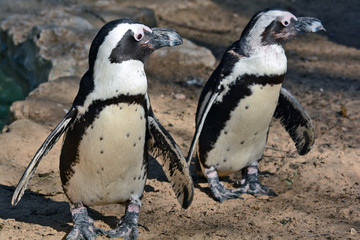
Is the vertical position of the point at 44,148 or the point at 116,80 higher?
the point at 116,80

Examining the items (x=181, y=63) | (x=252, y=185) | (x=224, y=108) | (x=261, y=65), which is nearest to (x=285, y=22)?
(x=261, y=65)

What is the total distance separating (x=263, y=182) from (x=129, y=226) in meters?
1.29

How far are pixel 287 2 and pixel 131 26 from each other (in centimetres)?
588

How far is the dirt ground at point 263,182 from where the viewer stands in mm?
3354

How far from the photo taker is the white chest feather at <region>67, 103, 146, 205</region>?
2.99 metres

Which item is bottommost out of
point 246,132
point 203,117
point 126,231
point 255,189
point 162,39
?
point 255,189

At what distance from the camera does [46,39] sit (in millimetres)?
6574

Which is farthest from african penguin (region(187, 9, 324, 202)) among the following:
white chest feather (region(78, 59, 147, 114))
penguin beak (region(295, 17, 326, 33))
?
white chest feather (region(78, 59, 147, 114))

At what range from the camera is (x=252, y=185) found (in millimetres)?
3998

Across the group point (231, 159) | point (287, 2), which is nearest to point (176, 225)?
point (231, 159)

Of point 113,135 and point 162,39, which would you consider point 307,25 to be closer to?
point 162,39

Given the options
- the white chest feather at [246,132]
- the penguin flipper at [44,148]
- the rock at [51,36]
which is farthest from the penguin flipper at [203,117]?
the rock at [51,36]

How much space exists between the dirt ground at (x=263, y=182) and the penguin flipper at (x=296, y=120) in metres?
0.21

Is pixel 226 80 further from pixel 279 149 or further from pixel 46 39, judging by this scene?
pixel 46 39
